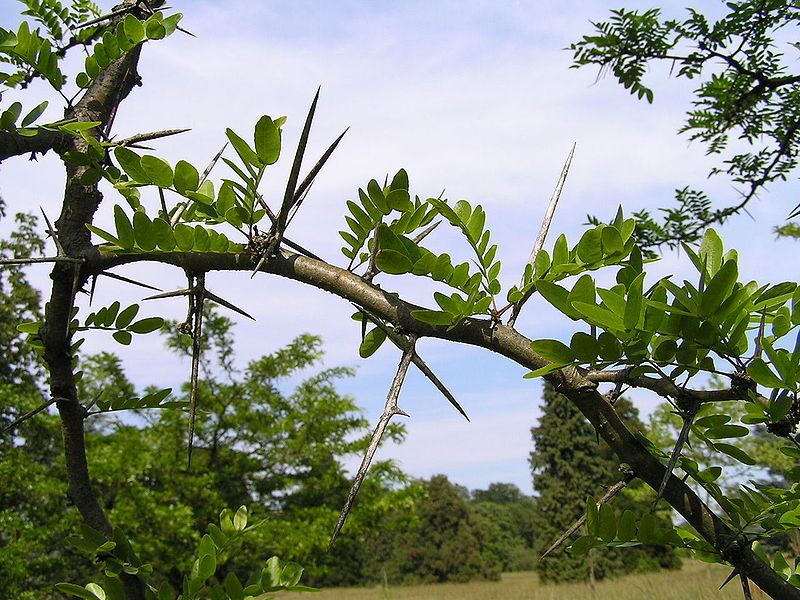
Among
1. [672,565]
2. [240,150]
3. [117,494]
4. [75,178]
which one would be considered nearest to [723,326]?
[240,150]

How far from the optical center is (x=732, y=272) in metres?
0.60

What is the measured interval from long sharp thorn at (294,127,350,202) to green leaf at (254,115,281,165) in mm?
58

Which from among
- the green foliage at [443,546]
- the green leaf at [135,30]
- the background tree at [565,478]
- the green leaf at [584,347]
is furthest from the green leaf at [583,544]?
the green foliage at [443,546]

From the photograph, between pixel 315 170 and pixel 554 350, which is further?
pixel 315 170

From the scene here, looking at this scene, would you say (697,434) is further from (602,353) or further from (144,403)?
(144,403)

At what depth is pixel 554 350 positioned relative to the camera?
2.18 ft

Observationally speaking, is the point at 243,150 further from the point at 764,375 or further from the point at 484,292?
Result: the point at 764,375

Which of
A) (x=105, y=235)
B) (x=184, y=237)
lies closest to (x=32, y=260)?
(x=105, y=235)

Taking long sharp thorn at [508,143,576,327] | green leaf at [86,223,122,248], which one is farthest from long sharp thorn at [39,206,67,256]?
long sharp thorn at [508,143,576,327]

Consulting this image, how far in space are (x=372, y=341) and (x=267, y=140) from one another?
31 centimetres

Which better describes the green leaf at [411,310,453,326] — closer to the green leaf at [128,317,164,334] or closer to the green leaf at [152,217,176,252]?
the green leaf at [152,217,176,252]

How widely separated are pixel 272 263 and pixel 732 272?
21.1 inches

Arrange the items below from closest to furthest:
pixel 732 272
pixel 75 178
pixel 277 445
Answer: pixel 732 272, pixel 75 178, pixel 277 445

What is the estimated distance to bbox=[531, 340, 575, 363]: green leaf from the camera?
2.17 feet
